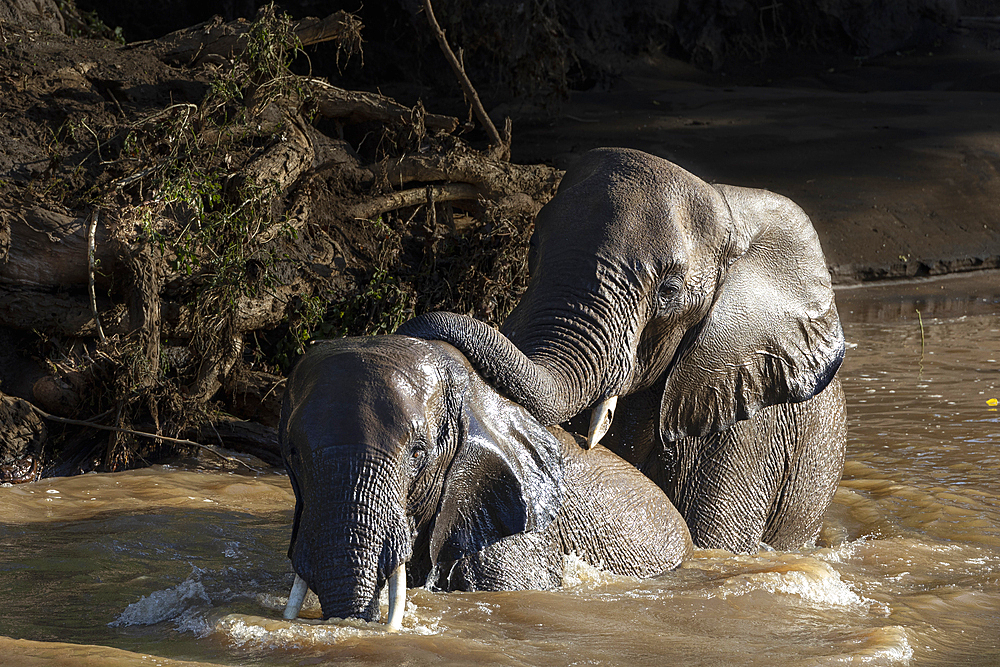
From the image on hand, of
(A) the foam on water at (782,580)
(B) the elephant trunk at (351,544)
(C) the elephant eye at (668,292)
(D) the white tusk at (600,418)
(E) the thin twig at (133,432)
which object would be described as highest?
(C) the elephant eye at (668,292)

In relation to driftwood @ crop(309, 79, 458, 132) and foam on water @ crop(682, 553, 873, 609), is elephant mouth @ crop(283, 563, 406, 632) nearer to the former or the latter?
foam on water @ crop(682, 553, 873, 609)

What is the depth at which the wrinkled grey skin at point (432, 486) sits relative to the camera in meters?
2.93

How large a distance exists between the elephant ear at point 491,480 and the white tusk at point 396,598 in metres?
0.24

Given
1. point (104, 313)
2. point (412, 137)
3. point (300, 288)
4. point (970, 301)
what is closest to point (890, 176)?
point (970, 301)

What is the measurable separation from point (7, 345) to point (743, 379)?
482 centimetres

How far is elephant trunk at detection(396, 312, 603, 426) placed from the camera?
131 inches

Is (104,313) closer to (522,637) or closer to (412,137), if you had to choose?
(412,137)

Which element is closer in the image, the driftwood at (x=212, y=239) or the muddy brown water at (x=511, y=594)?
the muddy brown water at (x=511, y=594)

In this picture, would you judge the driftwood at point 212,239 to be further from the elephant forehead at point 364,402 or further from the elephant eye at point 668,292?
the elephant forehead at point 364,402

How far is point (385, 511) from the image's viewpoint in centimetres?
296

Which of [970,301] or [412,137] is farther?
[970,301]

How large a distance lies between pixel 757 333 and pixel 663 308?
22.3 inches

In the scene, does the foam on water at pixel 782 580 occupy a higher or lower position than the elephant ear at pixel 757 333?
lower

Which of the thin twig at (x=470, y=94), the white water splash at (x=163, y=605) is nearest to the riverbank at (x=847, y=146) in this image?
the thin twig at (x=470, y=94)
